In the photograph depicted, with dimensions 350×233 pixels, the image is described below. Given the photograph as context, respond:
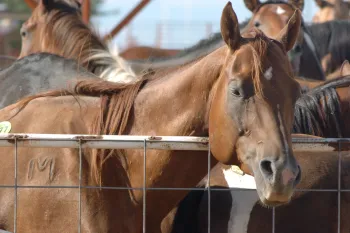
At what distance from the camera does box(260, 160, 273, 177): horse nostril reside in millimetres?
2936

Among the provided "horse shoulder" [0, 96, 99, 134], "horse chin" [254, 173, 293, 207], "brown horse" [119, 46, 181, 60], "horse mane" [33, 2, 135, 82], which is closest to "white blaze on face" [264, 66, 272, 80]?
"horse chin" [254, 173, 293, 207]

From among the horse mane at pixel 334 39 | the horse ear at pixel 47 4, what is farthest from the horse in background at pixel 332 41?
the horse ear at pixel 47 4

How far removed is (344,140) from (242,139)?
342 mm

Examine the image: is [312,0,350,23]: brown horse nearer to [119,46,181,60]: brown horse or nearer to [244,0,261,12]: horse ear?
[119,46,181,60]: brown horse

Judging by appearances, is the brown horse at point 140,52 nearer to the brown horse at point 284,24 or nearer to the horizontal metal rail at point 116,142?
the brown horse at point 284,24

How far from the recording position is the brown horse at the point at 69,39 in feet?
19.5

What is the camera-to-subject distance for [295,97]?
314 centimetres

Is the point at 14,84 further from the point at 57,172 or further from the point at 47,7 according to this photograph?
the point at 47,7

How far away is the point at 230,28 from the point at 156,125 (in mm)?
482

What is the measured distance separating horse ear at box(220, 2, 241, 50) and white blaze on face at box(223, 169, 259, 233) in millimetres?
592

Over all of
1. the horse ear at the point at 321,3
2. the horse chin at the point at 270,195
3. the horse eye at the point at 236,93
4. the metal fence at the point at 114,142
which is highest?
the horse eye at the point at 236,93

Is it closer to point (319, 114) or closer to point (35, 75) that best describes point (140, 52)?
point (35, 75)

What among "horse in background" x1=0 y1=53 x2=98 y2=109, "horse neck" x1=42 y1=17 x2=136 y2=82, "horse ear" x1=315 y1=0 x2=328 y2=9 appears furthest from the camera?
A: "horse ear" x1=315 y1=0 x2=328 y2=9

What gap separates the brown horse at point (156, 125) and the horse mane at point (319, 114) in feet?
2.66
